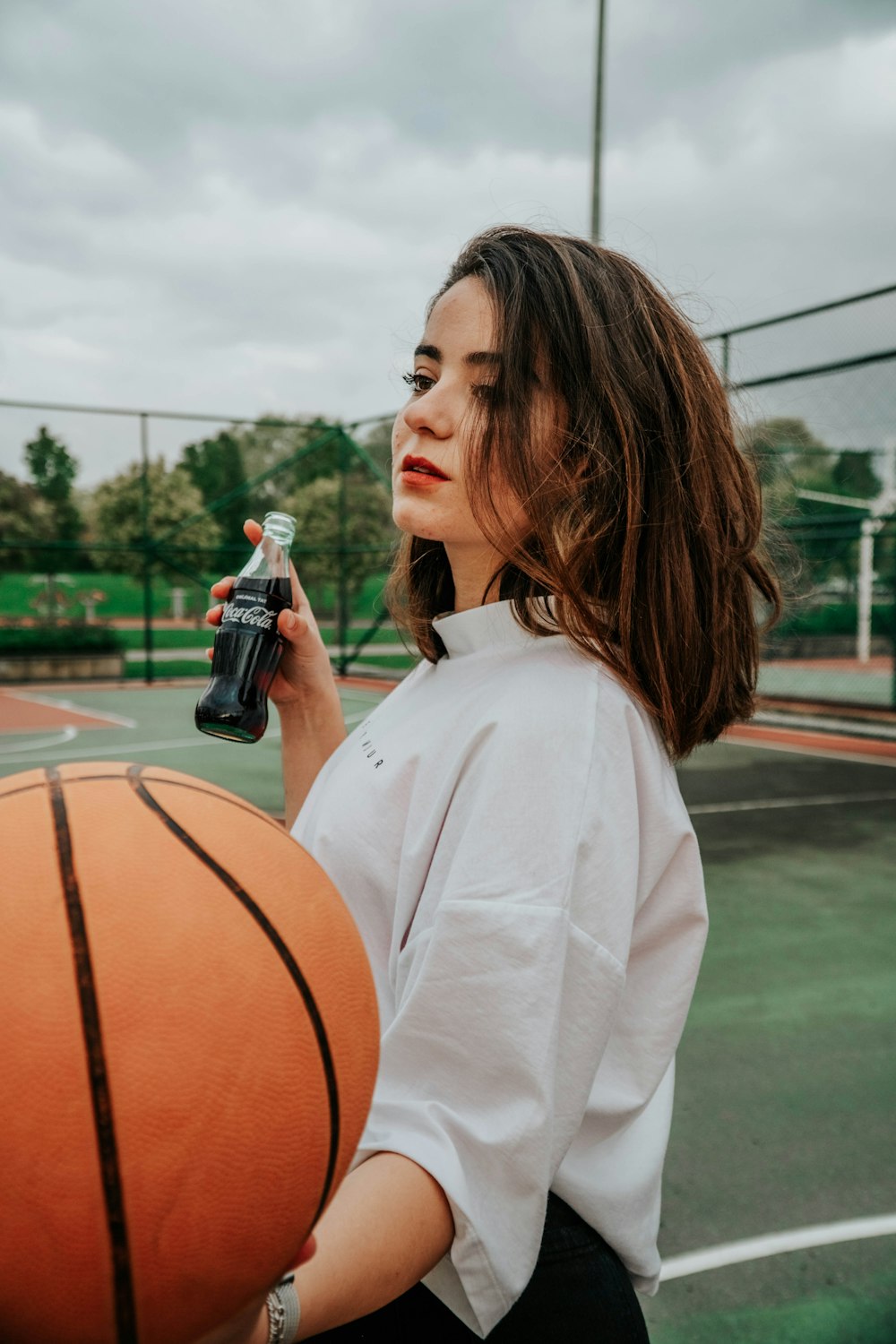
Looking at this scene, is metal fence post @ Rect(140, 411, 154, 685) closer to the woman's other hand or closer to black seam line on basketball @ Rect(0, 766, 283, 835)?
the woman's other hand

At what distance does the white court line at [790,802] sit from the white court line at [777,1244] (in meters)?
4.50

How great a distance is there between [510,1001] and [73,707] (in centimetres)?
1328

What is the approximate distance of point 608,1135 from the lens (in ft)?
3.73

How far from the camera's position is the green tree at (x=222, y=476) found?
14992 millimetres

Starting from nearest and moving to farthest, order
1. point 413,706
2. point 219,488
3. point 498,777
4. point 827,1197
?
point 498,777, point 413,706, point 827,1197, point 219,488

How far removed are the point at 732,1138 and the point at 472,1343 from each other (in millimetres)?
1914

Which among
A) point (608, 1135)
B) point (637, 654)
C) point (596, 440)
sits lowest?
point (608, 1135)

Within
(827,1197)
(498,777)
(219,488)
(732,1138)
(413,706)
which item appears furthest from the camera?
(219,488)

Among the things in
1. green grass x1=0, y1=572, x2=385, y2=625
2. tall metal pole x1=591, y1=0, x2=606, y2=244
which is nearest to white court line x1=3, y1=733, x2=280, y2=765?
green grass x1=0, y1=572, x2=385, y2=625

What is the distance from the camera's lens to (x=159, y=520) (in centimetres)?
1462

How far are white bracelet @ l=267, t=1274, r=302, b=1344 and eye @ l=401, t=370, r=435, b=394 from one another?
940 millimetres

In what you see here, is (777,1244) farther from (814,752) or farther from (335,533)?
(335,533)

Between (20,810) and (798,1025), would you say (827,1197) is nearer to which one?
(798,1025)

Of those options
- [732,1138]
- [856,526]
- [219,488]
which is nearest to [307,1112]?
[732,1138]
